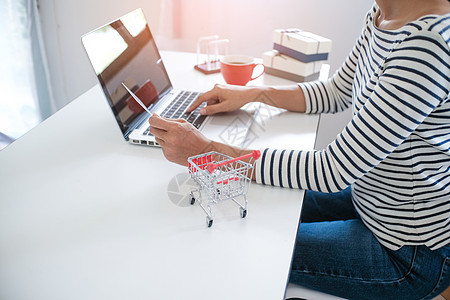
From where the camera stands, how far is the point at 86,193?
28.8 inches

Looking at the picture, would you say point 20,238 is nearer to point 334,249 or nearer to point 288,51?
point 334,249

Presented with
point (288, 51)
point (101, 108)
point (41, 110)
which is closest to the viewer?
point (101, 108)

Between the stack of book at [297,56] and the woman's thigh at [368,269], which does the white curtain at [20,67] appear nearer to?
the stack of book at [297,56]

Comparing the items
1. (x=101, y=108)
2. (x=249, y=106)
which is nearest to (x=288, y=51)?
(x=249, y=106)

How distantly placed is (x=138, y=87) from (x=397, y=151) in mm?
609

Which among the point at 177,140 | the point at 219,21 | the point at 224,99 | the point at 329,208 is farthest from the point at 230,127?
the point at 219,21

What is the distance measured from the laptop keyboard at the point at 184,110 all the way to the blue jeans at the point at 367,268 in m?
0.39

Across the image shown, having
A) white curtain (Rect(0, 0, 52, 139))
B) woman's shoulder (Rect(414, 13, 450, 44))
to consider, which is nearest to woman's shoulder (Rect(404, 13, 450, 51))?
woman's shoulder (Rect(414, 13, 450, 44))

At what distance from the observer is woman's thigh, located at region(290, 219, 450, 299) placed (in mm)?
771

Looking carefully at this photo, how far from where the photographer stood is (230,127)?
3.21ft

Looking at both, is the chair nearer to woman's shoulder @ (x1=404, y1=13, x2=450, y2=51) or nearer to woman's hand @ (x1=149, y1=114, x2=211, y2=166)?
woman's hand @ (x1=149, y1=114, x2=211, y2=166)

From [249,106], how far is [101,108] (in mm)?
400

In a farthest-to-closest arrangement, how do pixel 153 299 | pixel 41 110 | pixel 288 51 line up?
pixel 41 110 < pixel 288 51 < pixel 153 299

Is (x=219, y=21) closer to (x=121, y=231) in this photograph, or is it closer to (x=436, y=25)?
(x=436, y=25)
